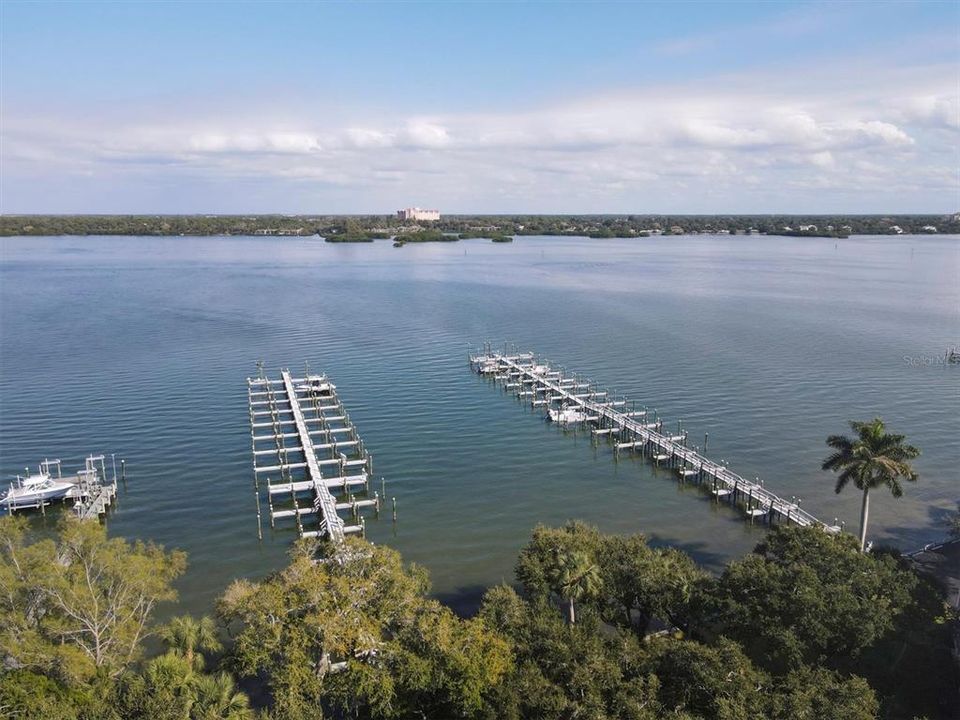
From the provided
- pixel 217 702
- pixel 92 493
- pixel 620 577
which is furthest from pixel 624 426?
pixel 217 702

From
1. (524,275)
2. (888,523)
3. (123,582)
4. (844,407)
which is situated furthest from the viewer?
(524,275)

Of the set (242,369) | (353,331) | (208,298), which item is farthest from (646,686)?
(208,298)

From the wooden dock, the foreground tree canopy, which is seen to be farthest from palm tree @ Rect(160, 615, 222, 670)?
the wooden dock

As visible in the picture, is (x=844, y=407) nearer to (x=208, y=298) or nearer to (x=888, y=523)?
(x=888, y=523)

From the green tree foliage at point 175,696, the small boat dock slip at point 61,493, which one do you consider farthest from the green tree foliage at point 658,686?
the small boat dock slip at point 61,493

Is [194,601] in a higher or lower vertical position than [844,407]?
lower

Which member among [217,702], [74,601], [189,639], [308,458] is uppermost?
[74,601]

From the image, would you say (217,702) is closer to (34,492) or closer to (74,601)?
(74,601)
